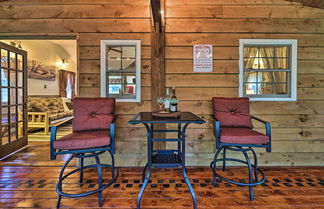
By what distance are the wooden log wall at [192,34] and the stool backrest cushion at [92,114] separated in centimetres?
44

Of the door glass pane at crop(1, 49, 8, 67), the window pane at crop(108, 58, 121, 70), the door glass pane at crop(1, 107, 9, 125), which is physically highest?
the door glass pane at crop(1, 49, 8, 67)

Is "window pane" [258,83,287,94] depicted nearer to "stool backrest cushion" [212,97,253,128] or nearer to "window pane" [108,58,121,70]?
"stool backrest cushion" [212,97,253,128]

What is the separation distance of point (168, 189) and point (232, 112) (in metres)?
1.22

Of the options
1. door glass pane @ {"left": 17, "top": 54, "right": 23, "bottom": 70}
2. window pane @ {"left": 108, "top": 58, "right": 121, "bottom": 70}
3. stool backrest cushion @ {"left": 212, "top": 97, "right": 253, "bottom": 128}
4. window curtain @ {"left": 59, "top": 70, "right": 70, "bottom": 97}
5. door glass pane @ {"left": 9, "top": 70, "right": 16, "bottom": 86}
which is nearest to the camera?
stool backrest cushion @ {"left": 212, "top": 97, "right": 253, "bottom": 128}

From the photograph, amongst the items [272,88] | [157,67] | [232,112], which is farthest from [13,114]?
[272,88]

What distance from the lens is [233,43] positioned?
102 inches

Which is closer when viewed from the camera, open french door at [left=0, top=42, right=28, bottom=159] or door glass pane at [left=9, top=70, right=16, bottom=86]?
open french door at [left=0, top=42, right=28, bottom=159]

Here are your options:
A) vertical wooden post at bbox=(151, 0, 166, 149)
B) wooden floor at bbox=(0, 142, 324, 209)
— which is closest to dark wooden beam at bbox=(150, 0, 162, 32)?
vertical wooden post at bbox=(151, 0, 166, 149)

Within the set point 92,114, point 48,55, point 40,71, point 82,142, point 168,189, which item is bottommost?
point 168,189

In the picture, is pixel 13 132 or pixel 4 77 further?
pixel 13 132

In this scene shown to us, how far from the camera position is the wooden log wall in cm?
258

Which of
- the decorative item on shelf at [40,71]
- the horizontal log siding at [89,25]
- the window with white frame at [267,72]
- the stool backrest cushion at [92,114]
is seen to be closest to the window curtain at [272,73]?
the window with white frame at [267,72]

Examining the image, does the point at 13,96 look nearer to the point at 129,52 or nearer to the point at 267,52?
the point at 129,52

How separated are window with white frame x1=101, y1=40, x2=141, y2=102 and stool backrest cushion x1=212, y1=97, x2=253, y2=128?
1119 mm
